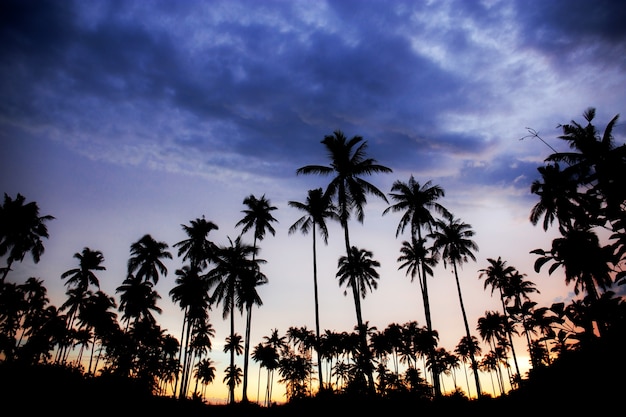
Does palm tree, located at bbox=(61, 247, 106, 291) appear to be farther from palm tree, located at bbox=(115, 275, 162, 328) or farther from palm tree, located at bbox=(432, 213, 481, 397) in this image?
palm tree, located at bbox=(432, 213, 481, 397)

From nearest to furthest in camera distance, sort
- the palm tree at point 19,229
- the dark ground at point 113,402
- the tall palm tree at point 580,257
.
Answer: the tall palm tree at point 580,257
the dark ground at point 113,402
the palm tree at point 19,229

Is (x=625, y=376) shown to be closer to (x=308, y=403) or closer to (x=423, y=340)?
(x=308, y=403)

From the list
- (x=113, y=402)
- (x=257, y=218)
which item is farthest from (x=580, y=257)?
(x=257, y=218)

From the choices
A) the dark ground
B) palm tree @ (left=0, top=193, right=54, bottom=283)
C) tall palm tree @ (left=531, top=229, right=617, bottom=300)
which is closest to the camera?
tall palm tree @ (left=531, top=229, right=617, bottom=300)

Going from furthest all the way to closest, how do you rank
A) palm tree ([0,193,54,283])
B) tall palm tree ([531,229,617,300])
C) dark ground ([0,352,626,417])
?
palm tree ([0,193,54,283]), dark ground ([0,352,626,417]), tall palm tree ([531,229,617,300])

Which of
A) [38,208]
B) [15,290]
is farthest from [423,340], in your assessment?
[15,290]

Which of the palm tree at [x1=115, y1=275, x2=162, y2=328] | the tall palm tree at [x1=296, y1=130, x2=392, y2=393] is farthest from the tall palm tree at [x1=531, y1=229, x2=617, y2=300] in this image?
the palm tree at [x1=115, y1=275, x2=162, y2=328]

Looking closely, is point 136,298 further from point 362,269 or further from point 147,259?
point 362,269

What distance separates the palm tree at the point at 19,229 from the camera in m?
30.0

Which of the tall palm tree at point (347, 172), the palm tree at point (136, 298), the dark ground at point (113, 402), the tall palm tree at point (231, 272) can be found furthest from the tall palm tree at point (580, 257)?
the palm tree at point (136, 298)

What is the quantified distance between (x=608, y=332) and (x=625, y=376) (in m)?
0.48

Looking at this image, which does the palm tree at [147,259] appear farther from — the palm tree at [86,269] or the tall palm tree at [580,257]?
the tall palm tree at [580,257]

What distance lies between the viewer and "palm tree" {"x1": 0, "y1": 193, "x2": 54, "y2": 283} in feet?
98.3

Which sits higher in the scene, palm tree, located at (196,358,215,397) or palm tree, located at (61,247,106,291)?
palm tree, located at (61,247,106,291)
